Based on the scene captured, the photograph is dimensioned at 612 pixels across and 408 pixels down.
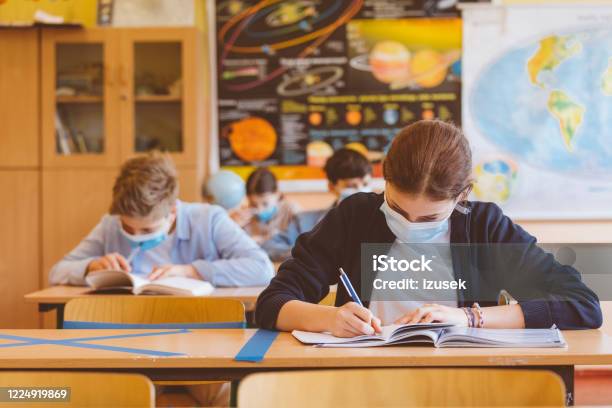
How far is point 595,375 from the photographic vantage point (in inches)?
173

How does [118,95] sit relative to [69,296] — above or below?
above

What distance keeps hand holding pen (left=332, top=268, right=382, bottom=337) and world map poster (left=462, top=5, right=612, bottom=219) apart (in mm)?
3150

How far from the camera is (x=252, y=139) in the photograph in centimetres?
479

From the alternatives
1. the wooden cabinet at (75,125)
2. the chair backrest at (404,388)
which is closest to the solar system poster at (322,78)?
the wooden cabinet at (75,125)

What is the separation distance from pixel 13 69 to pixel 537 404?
4066 mm

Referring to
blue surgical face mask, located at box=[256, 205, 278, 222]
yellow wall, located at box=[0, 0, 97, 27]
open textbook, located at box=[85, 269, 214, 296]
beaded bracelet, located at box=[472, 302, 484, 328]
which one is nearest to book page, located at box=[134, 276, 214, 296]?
open textbook, located at box=[85, 269, 214, 296]

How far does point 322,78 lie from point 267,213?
90cm

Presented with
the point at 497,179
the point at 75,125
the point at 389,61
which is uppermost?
the point at 389,61

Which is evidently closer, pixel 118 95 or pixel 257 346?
pixel 257 346

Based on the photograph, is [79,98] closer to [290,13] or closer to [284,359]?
[290,13]

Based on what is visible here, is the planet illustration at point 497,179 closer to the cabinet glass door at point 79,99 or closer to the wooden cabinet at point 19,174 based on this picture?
the cabinet glass door at point 79,99

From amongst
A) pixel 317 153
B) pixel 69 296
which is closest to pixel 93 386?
pixel 69 296

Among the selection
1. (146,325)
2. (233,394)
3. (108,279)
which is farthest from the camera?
(108,279)

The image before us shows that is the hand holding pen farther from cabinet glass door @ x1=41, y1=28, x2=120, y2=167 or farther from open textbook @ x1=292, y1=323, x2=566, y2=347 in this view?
cabinet glass door @ x1=41, y1=28, x2=120, y2=167
